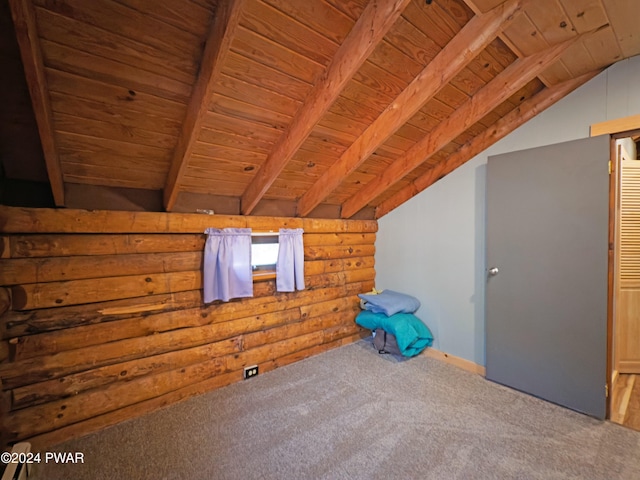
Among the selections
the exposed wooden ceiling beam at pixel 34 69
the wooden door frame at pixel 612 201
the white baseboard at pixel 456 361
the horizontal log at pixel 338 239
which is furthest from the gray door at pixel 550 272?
the exposed wooden ceiling beam at pixel 34 69

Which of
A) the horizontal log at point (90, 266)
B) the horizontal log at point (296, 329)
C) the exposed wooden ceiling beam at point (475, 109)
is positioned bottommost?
the horizontal log at point (296, 329)

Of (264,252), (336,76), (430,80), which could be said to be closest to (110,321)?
(264,252)

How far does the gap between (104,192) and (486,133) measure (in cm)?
336

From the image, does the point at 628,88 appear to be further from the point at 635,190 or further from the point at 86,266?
the point at 86,266

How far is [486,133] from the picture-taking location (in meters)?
2.76

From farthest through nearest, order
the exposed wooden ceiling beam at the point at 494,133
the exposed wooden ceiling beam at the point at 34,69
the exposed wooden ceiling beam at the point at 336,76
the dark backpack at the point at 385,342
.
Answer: the dark backpack at the point at 385,342, the exposed wooden ceiling beam at the point at 494,133, the exposed wooden ceiling beam at the point at 336,76, the exposed wooden ceiling beam at the point at 34,69

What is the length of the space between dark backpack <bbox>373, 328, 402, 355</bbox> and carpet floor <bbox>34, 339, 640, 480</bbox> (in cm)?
57

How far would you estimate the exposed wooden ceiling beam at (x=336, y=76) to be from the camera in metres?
1.42

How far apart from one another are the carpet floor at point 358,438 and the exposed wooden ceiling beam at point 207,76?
180 centimetres

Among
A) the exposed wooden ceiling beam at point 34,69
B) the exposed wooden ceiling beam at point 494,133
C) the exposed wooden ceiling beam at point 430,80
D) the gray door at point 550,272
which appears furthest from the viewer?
the exposed wooden ceiling beam at point 494,133

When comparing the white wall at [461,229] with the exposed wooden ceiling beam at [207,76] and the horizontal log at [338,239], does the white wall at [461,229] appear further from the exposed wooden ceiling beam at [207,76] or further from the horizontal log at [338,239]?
the exposed wooden ceiling beam at [207,76]

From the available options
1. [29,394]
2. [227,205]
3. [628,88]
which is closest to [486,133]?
[628,88]

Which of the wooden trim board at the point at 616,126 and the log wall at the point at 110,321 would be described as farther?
the wooden trim board at the point at 616,126

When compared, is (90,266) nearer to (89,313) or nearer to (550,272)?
(89,313)
